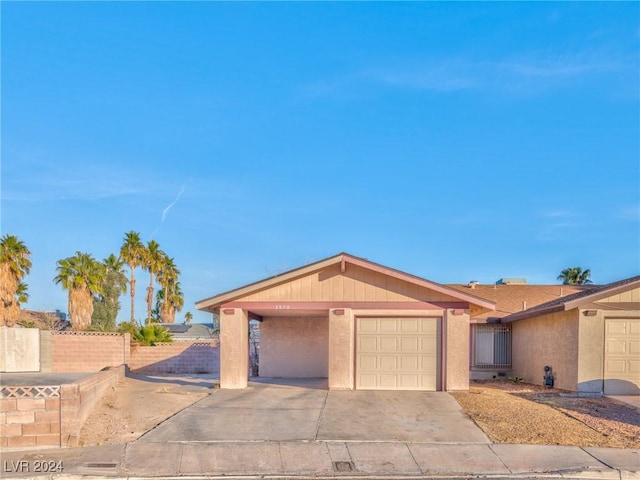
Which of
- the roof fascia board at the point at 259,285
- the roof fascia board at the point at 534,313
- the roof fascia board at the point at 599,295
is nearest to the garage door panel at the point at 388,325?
the roof fascia board at the point at 259,285

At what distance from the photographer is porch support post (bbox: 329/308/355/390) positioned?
15578 mm

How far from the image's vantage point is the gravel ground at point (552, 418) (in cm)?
1000

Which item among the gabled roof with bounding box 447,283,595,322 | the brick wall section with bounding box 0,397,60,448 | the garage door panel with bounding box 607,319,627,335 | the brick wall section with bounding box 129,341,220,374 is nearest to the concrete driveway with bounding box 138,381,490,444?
the brick wall section with bounding box 0,397,60,448

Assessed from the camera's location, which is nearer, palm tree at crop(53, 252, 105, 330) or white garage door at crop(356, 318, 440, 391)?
white garage door at crop(356, 318, 440, 391)

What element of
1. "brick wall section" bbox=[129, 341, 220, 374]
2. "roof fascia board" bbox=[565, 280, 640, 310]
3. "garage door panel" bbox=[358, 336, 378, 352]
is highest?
"roof fascia board" bbox=[565, 280, 640, 310]

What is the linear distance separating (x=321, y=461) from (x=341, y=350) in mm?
6929

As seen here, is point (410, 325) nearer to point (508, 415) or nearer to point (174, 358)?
point (508, 415)

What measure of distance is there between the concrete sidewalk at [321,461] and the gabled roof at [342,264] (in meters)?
6.17

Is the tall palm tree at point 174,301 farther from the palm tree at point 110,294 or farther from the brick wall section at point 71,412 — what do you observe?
the brick wall section at point 71,412

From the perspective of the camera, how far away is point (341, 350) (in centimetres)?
1562

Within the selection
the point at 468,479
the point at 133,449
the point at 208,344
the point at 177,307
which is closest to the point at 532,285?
the point at 208,344

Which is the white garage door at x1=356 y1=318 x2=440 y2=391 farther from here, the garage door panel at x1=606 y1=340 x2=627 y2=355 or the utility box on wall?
the utility box on wall

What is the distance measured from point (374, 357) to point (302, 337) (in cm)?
481

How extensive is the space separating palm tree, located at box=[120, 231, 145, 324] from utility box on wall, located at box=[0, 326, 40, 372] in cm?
1914
